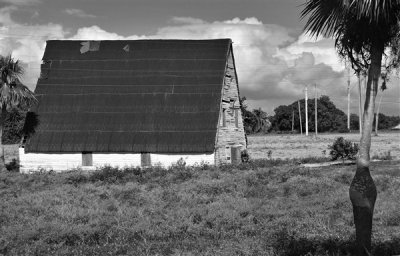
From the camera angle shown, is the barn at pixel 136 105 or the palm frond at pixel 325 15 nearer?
the palm frond at pixel 325 15

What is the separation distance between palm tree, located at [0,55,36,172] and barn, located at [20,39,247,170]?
2.98m

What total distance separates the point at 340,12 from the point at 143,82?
1011 inches

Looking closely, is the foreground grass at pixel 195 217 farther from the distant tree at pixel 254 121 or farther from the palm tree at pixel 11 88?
the distant tree at pixel 254 121

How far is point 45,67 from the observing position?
113 ft

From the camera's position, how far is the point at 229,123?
33594mm

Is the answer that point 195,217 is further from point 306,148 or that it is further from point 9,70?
point 306,148

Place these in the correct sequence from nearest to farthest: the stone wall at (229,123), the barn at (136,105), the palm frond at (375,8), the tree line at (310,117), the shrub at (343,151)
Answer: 1. the palm frond at (375,8)
2. the barn at (136,105)
3. the stone wall at (229,123)
4. the shrub at (343,151)
5. the tree line at (310,117)

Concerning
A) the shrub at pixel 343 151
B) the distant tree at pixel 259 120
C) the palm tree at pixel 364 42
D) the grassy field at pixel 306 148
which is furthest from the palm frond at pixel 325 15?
the distant tree at pixel 259 120

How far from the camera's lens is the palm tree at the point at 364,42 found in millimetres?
7773

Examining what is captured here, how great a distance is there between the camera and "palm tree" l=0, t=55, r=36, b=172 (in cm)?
2877

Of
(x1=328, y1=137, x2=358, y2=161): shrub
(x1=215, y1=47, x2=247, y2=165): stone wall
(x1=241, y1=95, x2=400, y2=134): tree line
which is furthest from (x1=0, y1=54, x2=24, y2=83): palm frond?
(x1=241, y1=95, x2=400, y2=134): tree line

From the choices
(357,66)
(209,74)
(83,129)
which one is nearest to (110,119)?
(83,129)

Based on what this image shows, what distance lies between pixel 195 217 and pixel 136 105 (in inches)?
747

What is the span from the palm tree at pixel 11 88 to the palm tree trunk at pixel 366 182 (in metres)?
23.9
